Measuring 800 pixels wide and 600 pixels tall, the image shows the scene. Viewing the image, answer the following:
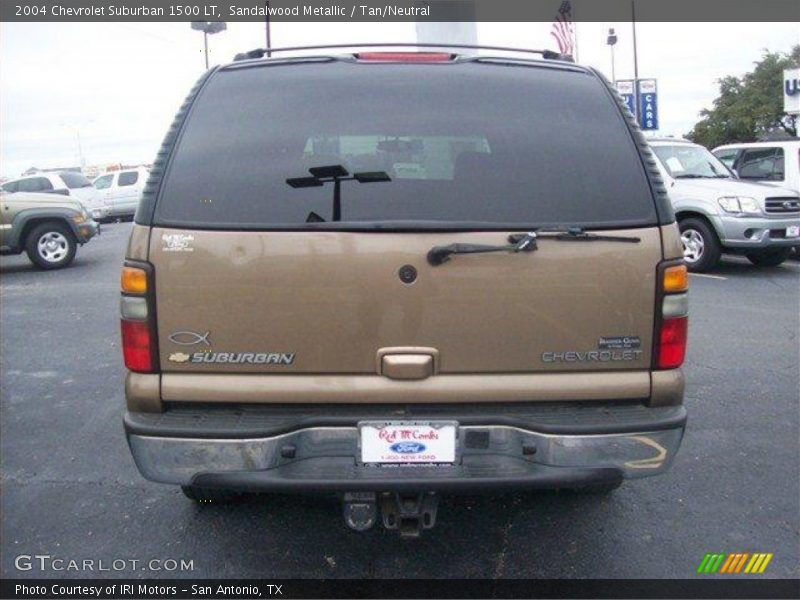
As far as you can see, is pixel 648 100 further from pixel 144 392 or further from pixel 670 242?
pixel 144 392

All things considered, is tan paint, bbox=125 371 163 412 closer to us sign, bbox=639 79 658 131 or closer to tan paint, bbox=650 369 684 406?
tan paint, bbox=650 369 684 406

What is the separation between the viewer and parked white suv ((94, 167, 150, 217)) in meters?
22.2

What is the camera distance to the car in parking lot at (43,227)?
1154cm

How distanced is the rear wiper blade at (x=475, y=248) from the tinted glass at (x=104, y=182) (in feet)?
72.9

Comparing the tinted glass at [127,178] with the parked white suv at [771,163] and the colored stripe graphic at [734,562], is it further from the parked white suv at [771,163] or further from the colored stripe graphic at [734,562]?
the colored stripe graphic at [734,562]

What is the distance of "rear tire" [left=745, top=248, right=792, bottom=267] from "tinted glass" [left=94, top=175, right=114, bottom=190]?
1860cm

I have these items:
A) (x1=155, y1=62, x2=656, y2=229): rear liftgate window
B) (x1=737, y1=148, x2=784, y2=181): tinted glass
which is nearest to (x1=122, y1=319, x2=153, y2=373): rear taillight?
(x1=155, y1=62, x2=656, y2=229): rear liftgate window

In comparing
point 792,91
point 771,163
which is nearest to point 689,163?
point 771,163

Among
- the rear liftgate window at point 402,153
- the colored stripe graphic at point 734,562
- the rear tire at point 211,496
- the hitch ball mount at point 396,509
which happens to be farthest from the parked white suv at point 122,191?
the colored stripe graphic at point 734,562

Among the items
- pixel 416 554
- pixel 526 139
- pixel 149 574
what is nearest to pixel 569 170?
pixel 526 139

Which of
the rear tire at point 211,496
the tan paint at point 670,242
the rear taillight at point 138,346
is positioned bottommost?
the rear tire at point 211,496

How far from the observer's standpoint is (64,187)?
19.4 metres

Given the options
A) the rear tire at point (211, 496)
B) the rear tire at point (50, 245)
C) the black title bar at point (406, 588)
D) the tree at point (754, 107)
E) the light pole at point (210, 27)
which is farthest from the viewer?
the tree at point (754, 107)

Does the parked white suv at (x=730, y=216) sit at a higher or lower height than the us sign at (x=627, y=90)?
lower
